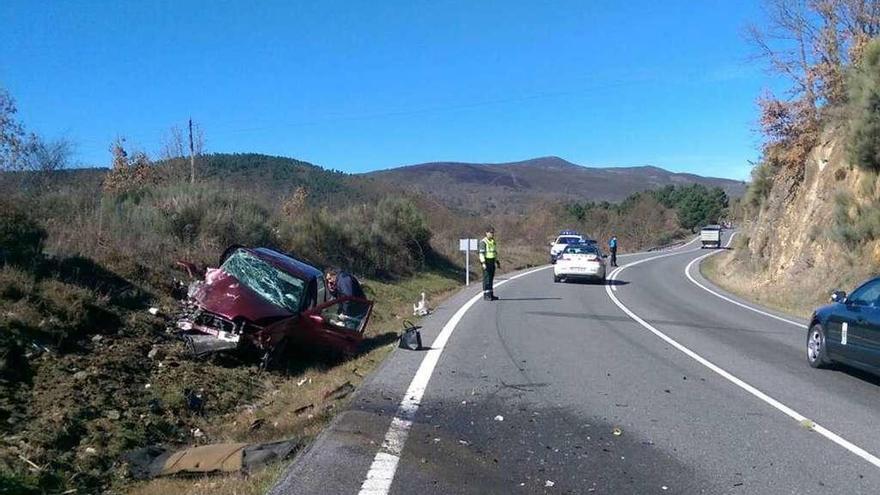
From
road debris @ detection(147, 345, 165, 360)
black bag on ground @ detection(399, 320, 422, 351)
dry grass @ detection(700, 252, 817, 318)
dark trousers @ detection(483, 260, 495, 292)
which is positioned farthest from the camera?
dry grass @ detection(700, 252, 817, 318)

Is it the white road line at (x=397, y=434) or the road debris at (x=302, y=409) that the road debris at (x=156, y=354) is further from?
the white road line at (x=397, y=434)

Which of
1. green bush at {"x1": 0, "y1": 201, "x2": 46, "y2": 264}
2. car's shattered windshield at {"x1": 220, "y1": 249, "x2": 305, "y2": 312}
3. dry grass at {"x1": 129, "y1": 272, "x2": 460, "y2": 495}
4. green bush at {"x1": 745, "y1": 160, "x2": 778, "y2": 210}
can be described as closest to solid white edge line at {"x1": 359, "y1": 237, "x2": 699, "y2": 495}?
dry grass at {"x1": 129, "y1": 272, "x2": 460, "y2": 495}

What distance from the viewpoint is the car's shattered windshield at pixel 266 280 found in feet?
38.7

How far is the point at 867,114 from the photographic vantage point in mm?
23656

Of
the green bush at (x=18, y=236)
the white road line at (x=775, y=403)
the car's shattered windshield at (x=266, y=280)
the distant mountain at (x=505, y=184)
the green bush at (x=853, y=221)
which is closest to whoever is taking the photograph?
the white road line at (x=775, y=403)

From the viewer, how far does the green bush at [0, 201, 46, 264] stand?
1120 cm

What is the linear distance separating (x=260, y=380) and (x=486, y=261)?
1080cm

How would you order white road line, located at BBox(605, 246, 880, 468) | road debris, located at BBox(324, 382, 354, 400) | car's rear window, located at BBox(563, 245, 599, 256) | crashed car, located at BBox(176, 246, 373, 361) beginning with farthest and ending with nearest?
car's rear window, located at BBox(563, 245, 599, 256), crashed car, located at BBox(176, 246, 373, 361), road debris, located at BBox(324, 382, 354, 400), white road line, located at BBox(605, 246, 880, 468)

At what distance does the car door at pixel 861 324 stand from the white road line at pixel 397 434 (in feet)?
17.0

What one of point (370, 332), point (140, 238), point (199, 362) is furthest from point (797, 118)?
point (199, 362)

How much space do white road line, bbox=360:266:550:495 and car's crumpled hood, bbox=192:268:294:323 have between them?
2313 mm

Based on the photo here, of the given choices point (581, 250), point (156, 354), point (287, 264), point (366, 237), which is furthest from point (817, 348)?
point (366, 237)

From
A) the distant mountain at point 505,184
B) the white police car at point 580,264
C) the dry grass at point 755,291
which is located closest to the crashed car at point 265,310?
the dry grass at point 755,291

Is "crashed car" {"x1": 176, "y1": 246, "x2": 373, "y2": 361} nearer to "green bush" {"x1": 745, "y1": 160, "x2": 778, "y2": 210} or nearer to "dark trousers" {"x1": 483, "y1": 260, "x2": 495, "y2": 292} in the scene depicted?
"dark trousers" {"x1": 483, "y1": 260, "x2": 495, "y2": 292}
